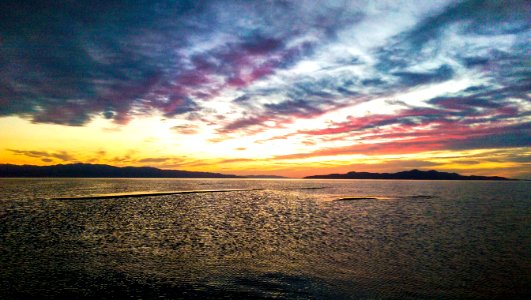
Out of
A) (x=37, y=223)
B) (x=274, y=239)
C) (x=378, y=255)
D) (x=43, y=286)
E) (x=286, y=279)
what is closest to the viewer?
(x=43, y=286)

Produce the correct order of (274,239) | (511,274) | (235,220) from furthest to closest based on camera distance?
1. (235,220)
2. (274,239)
3. (511,274)

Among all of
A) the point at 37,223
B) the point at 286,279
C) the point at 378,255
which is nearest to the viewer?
the point at 286,279

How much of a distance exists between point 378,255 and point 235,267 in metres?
14.4

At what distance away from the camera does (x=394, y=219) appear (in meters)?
57.0

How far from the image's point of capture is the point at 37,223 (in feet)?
165

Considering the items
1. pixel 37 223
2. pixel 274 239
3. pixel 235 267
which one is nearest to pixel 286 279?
pixel 235 267

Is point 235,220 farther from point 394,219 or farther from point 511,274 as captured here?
point 511,274

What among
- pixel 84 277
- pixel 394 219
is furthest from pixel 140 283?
pixel 394 219

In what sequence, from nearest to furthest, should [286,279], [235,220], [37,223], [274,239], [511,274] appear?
1. [286,279]
2. [511,274]
3. [274,239]
4. [37,223]
5. [235,220]

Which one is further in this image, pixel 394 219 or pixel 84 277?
pixel 394 219

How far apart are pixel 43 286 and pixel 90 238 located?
60.6 feet

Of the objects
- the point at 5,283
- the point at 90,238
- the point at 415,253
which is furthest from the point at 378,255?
the point at 90,238

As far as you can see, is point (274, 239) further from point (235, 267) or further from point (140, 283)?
point (140, 283)

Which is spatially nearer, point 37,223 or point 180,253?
point 180,253
